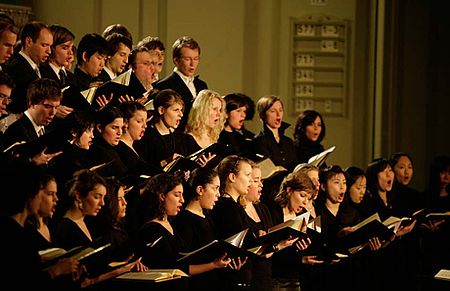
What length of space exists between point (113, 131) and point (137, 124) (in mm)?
256

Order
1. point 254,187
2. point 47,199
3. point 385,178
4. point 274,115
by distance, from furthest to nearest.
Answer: point 385,178
point 274,115
point 254,187
point 47,199

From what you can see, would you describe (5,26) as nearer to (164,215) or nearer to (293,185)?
(164,215)

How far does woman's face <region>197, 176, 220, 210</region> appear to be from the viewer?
5.62 metres

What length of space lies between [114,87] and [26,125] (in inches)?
29.7

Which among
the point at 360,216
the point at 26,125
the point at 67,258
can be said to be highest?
the point at 26,125

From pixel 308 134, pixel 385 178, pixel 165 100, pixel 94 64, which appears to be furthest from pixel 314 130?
pixel 94 64

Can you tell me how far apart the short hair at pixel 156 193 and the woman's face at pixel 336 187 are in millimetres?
1805

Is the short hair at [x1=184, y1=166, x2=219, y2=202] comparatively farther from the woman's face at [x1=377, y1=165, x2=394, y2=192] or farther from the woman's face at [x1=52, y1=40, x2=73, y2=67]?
the woman's face at [x1=377, y1=165, x2=394, y2=192]

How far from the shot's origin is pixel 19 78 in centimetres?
583

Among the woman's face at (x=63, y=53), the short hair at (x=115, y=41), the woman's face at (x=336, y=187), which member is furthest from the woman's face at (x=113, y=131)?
the woman's face at (x=336, y=187)

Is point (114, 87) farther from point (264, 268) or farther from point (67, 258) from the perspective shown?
point (67, 258)

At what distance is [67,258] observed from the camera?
3.97 metres

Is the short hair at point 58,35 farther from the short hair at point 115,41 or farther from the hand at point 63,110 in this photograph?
the hand at point 63,110

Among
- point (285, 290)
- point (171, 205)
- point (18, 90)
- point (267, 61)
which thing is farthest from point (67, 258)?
point (267, 61)
